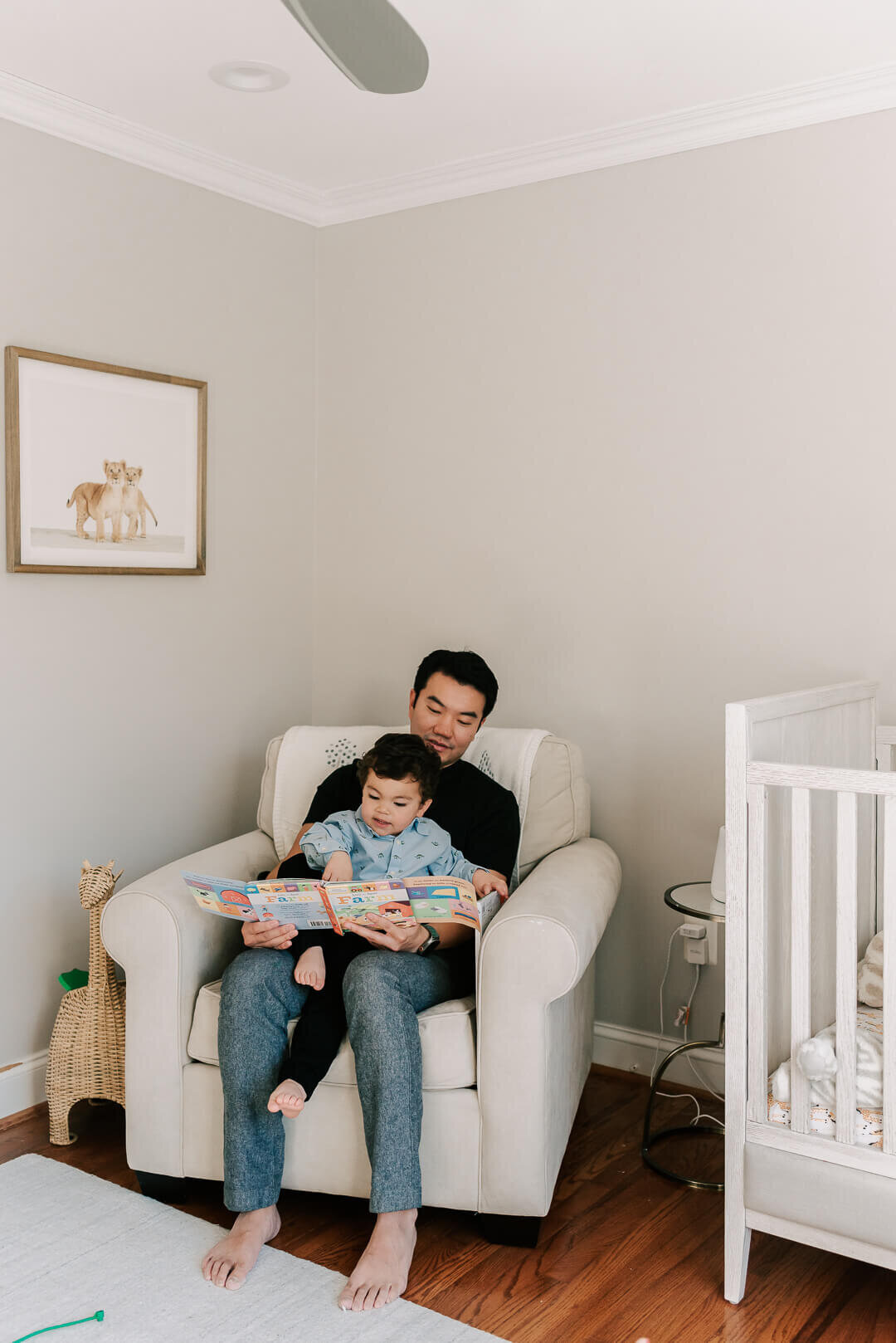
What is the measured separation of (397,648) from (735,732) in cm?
162

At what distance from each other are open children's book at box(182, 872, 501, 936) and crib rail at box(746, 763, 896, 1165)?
518 mm

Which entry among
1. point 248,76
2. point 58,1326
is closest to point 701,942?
point 58,1326

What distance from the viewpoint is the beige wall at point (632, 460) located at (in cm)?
268

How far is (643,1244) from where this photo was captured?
224 centimetres

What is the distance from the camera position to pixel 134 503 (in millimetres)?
2996

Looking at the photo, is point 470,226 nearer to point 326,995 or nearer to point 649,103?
point 649,103

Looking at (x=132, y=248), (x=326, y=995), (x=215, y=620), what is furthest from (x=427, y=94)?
(x=326, y=995)

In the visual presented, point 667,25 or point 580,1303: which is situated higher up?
point 667,25

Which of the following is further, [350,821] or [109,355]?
[109,355]

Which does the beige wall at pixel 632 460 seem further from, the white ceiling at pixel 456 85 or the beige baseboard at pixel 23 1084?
the beige baseboard at pixel 23 1084

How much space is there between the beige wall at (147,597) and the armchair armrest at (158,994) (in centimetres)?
57

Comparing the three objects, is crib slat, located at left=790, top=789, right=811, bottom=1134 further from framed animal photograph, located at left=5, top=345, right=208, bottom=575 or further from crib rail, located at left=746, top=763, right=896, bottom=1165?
framed animal photograph, located at left=5, top=345, right=208, bottom=575

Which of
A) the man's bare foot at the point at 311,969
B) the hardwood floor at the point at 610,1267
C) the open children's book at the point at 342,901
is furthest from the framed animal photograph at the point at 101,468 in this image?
the hardwood floor at the point at 610,1267

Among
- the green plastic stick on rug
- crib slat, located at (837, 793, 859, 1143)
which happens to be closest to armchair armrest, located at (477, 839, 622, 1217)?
crib slat, located at (837, 793, 859, 1143)
